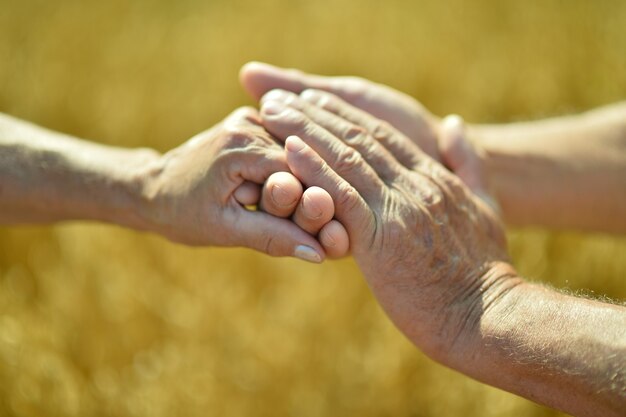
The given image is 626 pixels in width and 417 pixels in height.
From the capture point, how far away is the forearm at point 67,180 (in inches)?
50.9

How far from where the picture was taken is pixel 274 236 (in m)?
1.15

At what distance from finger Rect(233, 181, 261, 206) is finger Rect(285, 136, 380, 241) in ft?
0.24

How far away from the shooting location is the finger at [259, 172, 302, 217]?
1.14m

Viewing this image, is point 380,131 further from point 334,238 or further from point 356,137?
point 334,238

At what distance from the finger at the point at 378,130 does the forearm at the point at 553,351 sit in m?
0.32

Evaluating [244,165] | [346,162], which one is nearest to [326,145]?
[346,162]

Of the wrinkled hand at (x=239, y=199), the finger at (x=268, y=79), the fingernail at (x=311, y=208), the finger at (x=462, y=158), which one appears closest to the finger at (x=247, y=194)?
the wrinkled hand at (x=239, y=199)

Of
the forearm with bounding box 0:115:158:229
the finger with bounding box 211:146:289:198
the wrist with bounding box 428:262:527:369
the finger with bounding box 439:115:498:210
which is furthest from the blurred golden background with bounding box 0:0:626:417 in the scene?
the finger with bounding box 211:146:289:198

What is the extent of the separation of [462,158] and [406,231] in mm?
389

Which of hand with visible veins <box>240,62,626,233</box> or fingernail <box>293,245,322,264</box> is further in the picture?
hand with visible veins <box>240,62,626,233</box>

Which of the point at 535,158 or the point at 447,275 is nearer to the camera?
the point at 447,275

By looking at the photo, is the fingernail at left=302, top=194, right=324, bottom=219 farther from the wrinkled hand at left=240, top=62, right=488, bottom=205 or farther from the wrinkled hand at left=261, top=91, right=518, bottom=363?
the wrinkled hand at left=240, top=62, right=488, bottom=205

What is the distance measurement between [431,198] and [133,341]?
91 cm

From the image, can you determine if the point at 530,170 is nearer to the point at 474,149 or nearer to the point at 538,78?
the point at 474,149
